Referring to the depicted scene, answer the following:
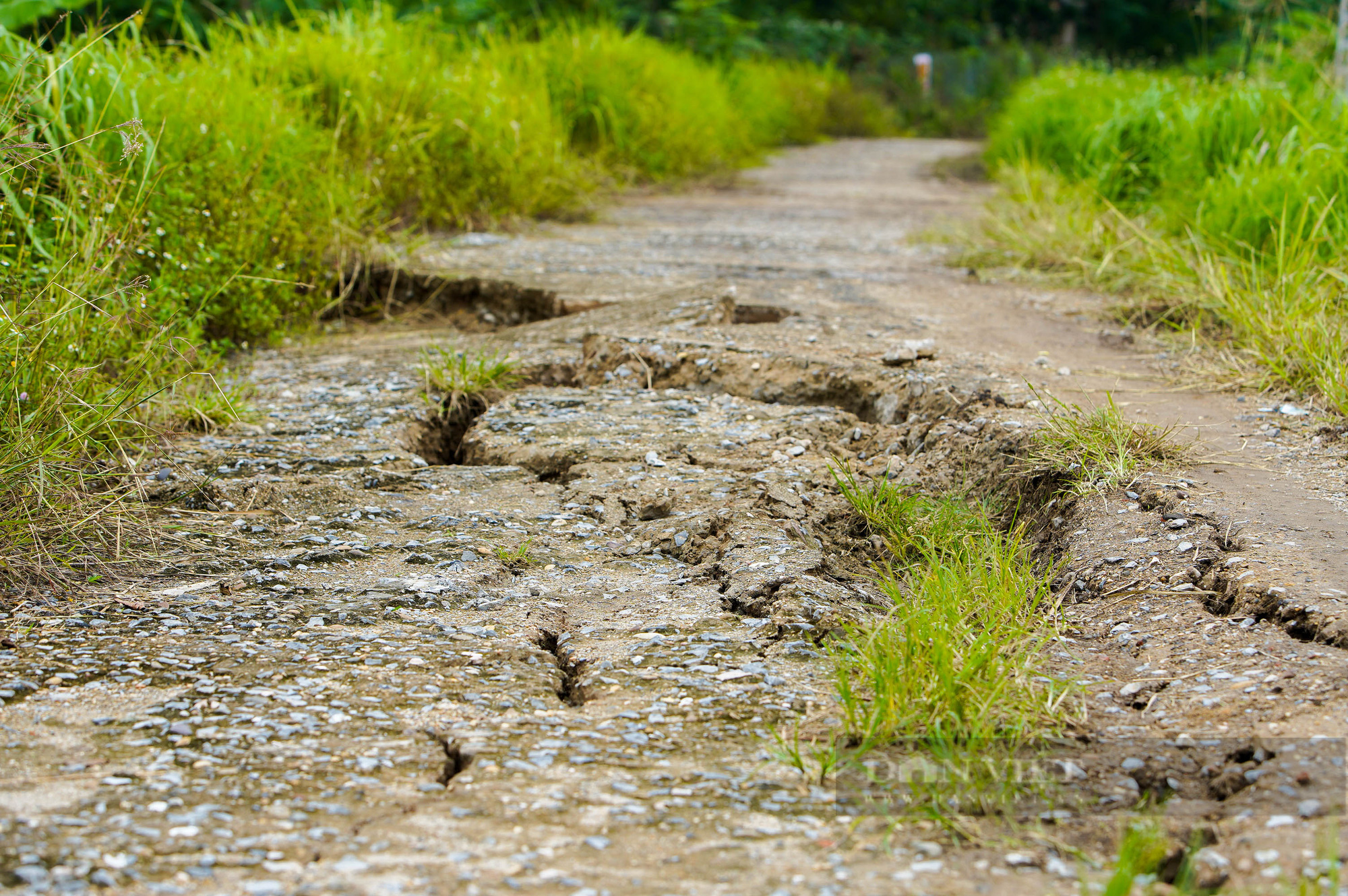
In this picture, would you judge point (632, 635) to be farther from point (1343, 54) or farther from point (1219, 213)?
point (1343, 54)

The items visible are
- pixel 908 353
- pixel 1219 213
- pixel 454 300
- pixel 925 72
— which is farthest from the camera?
pixel 925 72

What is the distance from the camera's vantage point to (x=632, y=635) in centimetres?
173

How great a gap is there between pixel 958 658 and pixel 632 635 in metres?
0.52

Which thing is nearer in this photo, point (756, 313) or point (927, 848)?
point (927, 848)

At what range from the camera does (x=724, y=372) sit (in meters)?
3.00

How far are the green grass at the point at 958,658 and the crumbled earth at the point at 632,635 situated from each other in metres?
0.05

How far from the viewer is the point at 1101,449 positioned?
2.18 meters

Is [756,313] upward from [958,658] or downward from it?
→ upward

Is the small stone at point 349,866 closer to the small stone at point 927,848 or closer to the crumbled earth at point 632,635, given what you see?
the crumbled earth at point 632,635

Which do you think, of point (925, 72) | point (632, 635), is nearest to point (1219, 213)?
point (632, 635)

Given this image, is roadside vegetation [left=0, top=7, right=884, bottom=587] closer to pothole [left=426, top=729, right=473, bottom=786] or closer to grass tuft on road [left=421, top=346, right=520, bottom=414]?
grass tuft on road [left=421, top=346, right=520, bottom=414]

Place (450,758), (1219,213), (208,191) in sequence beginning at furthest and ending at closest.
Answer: (1219,213)
(208,191)
(450,758)

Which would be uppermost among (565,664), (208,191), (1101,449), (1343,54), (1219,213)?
(1343,54)

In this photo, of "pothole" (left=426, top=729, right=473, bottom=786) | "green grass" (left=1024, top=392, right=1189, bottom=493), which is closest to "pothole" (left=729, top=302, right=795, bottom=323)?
"green grass" (left=1024, top=392, right=1189, bottom=493)
